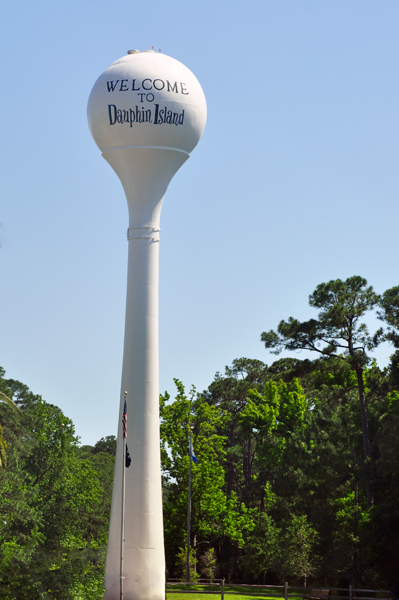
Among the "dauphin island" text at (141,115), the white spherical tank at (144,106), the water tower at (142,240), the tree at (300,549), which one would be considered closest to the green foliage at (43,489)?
the water tower at (142,240)

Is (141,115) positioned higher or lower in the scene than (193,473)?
higher

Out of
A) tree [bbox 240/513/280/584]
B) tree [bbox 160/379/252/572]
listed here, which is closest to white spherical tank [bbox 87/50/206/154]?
tree [bbox 160/379/252/572]

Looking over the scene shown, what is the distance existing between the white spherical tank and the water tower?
0.03 metres

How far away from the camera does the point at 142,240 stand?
1143 inches

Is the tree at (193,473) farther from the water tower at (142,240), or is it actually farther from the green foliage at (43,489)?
the water tower at (142,240)

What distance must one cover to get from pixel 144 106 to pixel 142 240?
462 centimetres

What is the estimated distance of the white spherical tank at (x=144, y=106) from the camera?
28703 millimetres

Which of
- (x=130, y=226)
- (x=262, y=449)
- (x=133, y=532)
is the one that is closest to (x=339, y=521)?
(x=262, y=449)

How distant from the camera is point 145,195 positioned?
2906 centimetres

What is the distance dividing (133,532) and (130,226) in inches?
412

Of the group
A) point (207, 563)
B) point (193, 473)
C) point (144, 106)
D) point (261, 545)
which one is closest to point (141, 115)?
point (144, 106)

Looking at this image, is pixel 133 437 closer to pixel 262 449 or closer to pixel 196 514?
pixel 196 514

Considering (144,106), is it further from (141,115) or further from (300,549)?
(300,549)

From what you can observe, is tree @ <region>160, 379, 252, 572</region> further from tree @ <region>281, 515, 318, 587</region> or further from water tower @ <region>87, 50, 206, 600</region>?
water tower @ <region>87, 50, 206, 600</region>
